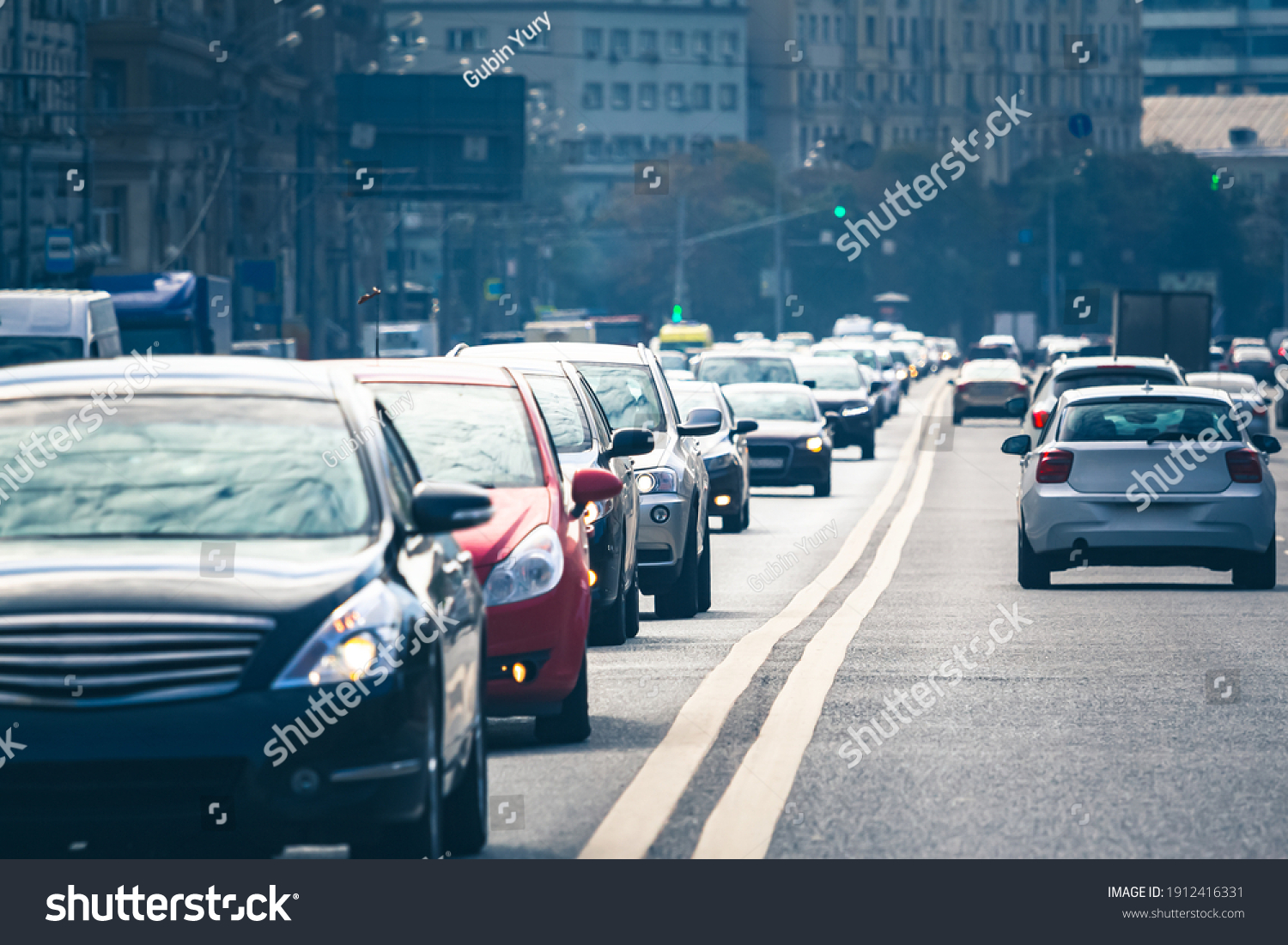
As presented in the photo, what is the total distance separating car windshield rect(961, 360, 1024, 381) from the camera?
58.7 metres

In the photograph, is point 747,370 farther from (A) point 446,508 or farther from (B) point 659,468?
(A) point 446,508

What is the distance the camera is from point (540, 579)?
9.52 metres

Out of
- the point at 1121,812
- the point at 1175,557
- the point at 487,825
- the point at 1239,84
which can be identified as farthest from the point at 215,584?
the point at 1239,84

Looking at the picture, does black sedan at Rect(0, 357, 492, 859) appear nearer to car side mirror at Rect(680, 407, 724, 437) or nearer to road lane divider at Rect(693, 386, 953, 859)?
road lane divider at Rect(693, 386, 953, 859)

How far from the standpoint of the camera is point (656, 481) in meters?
15.7

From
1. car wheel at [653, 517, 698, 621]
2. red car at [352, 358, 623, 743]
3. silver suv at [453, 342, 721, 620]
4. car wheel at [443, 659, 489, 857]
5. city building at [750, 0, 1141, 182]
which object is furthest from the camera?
city building at [750, 0, 1141, 182]

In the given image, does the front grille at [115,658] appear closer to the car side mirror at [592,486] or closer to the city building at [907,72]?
the car side mirror at [592,486]

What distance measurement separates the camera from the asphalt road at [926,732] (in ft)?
25.4

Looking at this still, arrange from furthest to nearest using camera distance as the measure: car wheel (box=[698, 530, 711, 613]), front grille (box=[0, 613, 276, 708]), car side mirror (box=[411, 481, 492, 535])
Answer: car wheel (box=[698, 530, 711, 613]) → car side mirror (box=[411, 481, 492, 535]) → front grille (box=[0, 613, 276, 708])

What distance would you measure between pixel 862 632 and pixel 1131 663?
2.13 meters

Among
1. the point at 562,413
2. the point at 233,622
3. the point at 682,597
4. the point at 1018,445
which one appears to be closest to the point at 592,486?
the point at 562,413

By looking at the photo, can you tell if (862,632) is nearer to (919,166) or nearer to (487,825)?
(487,825)

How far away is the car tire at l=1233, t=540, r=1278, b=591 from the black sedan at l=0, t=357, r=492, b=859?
11436 millimetres

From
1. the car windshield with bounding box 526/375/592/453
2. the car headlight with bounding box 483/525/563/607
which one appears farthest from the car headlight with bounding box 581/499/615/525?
the car headlight with bounding box 483/525/563/607
